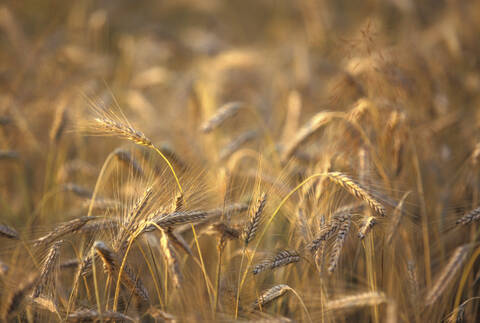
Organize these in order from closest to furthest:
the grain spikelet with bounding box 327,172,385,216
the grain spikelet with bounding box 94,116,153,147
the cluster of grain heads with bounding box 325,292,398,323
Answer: the cluster of grain heads with bounding box 325,292,398,323 < the grain spikelet with bounding box 327,172,385,216 < the grain spikelet with bounding box 94,116,153,147

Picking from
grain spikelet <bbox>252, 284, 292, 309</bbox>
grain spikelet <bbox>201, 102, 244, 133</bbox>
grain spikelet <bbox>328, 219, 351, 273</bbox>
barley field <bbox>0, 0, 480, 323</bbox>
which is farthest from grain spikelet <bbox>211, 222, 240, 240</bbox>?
grain spikelet <bbox>201, 102, 244, 133</bbox>

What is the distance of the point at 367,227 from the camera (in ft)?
5.58

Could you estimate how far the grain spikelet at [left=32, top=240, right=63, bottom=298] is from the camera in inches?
64.8

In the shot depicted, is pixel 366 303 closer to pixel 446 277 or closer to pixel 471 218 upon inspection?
pixel 446 277

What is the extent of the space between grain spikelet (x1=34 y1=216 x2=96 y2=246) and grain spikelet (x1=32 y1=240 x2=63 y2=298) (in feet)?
0.19

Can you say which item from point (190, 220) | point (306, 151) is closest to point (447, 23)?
point (306, 151)

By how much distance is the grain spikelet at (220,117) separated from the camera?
276cm

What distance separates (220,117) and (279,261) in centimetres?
141

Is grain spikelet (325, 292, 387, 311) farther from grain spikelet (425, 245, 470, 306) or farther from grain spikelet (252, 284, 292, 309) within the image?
grain spikelet (425, 245, 470, 306)

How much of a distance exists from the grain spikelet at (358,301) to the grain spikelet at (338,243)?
0.22 meters

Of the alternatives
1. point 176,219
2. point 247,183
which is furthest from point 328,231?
point 247,183

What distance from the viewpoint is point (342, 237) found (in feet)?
A: 5.46

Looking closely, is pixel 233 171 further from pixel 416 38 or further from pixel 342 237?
pixel 416 38

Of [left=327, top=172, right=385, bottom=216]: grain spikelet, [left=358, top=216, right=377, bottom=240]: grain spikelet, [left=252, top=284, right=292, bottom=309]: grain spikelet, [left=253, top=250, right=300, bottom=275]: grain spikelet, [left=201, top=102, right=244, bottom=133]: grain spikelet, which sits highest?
[left=201, top=102, right=244, bottom=133]: grain spikelet
